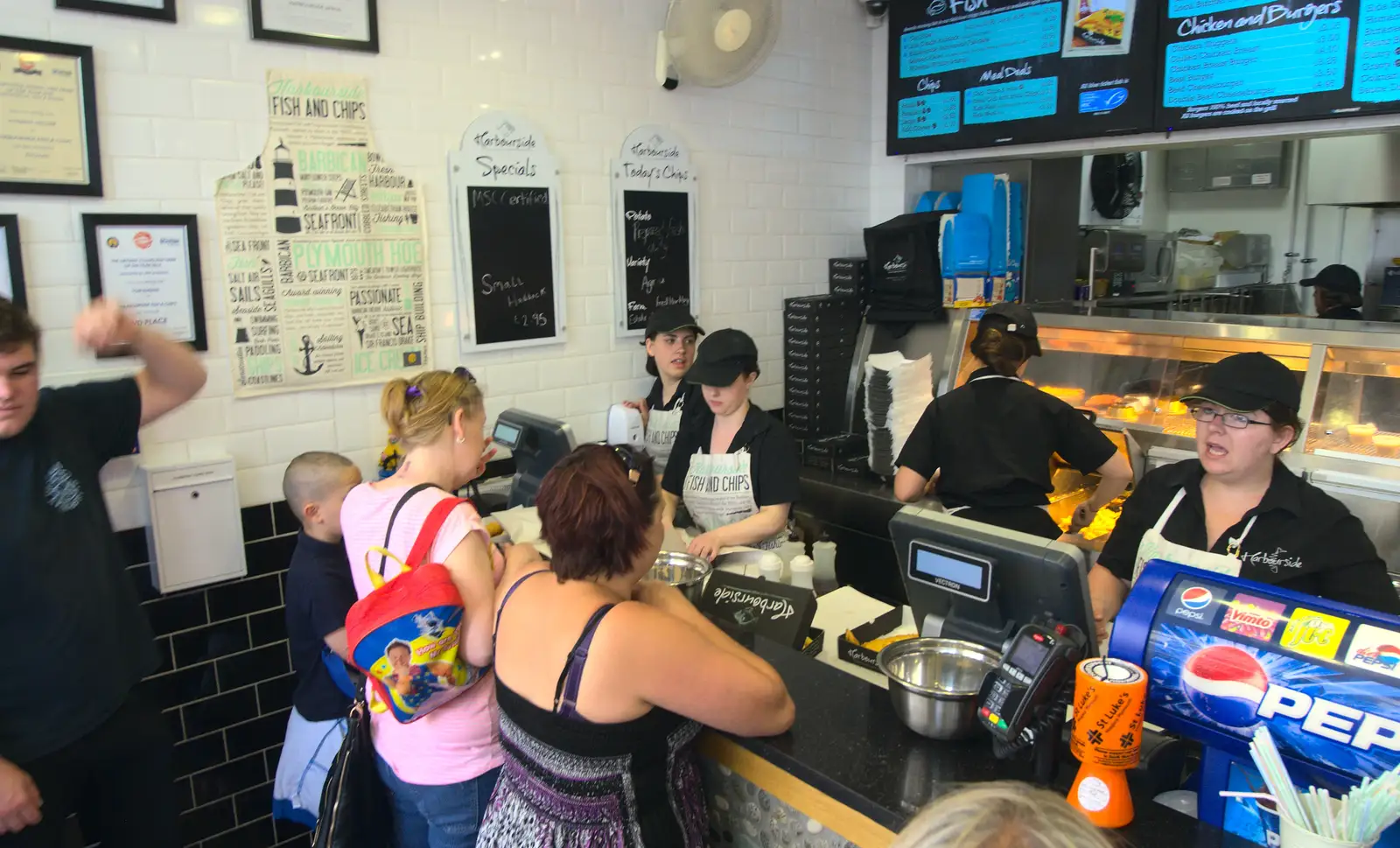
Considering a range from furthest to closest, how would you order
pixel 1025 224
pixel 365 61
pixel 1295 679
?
pixel 1025 224 → pixel 365 61 → pixel 1295 679

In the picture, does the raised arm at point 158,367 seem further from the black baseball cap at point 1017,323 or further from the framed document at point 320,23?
the black baseball cap at point 1017,323

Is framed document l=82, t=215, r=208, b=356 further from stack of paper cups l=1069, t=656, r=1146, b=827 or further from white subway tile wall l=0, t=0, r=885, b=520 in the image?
stack of paper cups l=1069, t=656, r=1146, b=827

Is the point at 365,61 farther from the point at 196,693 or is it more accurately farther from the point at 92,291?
the point at 196,693

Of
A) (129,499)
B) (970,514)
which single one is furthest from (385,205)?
(970,514)

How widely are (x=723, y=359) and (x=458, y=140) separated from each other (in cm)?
144

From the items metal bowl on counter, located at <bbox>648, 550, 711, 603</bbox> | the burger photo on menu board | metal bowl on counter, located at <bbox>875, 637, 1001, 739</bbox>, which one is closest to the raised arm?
metal bowl on counter, located at <bbox>648, 550, 711, 603</bbox>

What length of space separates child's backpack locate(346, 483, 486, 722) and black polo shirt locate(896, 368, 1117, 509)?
1.93 m

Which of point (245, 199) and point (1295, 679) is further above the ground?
point (245, 199)

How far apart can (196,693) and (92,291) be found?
135 cm

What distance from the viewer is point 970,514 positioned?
3285 millimetres

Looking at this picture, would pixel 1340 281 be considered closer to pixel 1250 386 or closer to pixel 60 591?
pixel 1250 386

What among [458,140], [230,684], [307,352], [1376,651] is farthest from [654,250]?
[1376,651]

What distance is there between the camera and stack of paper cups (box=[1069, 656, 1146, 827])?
1.37 meters

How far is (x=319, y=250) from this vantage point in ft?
10.8
